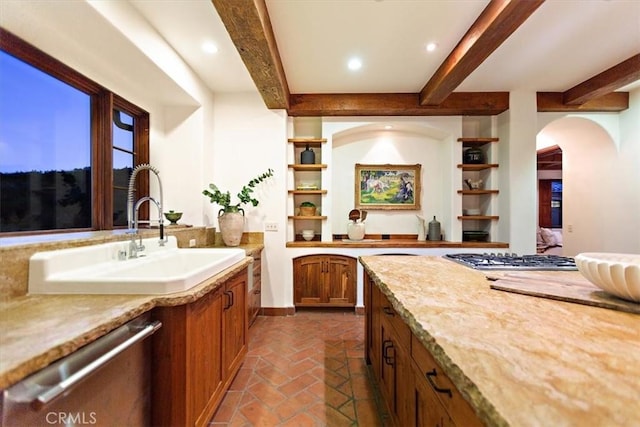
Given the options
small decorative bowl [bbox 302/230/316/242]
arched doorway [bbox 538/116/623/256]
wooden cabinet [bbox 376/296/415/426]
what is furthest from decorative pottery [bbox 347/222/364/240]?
arched doorway [bbox 538/116/623/256]

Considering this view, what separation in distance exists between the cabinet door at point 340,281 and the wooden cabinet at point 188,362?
186 centimetres

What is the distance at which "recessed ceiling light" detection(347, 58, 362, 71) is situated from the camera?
265cm

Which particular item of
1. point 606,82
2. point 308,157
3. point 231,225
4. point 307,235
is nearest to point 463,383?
point 231,225

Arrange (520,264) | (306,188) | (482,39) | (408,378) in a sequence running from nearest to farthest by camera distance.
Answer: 1. (408,378)
2. (520,264)
3. (482,39)
4. (306,188)

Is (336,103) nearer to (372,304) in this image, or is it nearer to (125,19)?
(125,19)

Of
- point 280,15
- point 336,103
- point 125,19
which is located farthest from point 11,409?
point 336,103

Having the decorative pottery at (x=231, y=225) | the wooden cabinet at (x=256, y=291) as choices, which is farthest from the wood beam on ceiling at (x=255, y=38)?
the wooden cabinet at (x=256, y=291)

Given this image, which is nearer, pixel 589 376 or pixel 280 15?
pixel 589 376

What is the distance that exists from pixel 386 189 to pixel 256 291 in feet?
7.57

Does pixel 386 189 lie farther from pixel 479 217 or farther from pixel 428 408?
pixel 428 408

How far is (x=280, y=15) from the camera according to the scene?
6.66 feet

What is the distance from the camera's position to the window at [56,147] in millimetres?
1690

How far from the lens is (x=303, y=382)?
78.2 inches

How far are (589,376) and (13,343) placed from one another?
Answer: 56.3 inches
